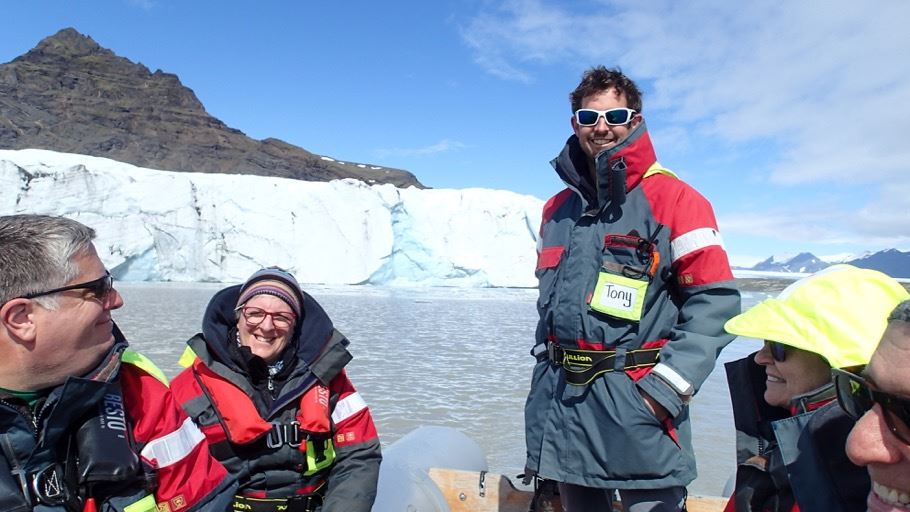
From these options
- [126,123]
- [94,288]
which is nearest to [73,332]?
[94,288]

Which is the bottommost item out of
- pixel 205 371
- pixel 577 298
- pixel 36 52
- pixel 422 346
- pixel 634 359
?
pixel 422 346

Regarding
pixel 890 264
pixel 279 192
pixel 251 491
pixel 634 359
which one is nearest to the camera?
pixel 634 359

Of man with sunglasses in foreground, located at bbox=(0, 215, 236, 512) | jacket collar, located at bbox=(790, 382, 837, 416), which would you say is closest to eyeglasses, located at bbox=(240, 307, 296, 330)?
man with sunglasses in foreground, located at bbox=(0, 215, 236, 512)

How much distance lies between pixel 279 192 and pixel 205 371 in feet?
59.2

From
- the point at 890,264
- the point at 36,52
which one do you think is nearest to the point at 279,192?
the point at 36,52

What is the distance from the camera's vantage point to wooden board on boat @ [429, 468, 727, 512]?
2.33 m

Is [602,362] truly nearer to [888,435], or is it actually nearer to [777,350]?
[777,350]

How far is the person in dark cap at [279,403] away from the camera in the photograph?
1649 millimetres

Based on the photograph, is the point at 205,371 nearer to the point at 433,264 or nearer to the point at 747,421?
the point at 747,421

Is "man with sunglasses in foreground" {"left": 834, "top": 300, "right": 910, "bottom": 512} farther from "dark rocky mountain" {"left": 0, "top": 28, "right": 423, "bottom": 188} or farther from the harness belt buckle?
"dark rocky mountain" {"left": 0, "top": 28, "right": 423, "bottom": 188}

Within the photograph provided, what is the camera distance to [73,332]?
981 millimetres

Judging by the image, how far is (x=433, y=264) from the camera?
2038cm

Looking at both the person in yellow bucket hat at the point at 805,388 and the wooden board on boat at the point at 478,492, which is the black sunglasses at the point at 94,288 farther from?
the wooden board on boat at the point at 478,492

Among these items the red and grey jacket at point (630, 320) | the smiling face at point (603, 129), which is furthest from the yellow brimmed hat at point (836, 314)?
the smiling face at point (603, 129)
